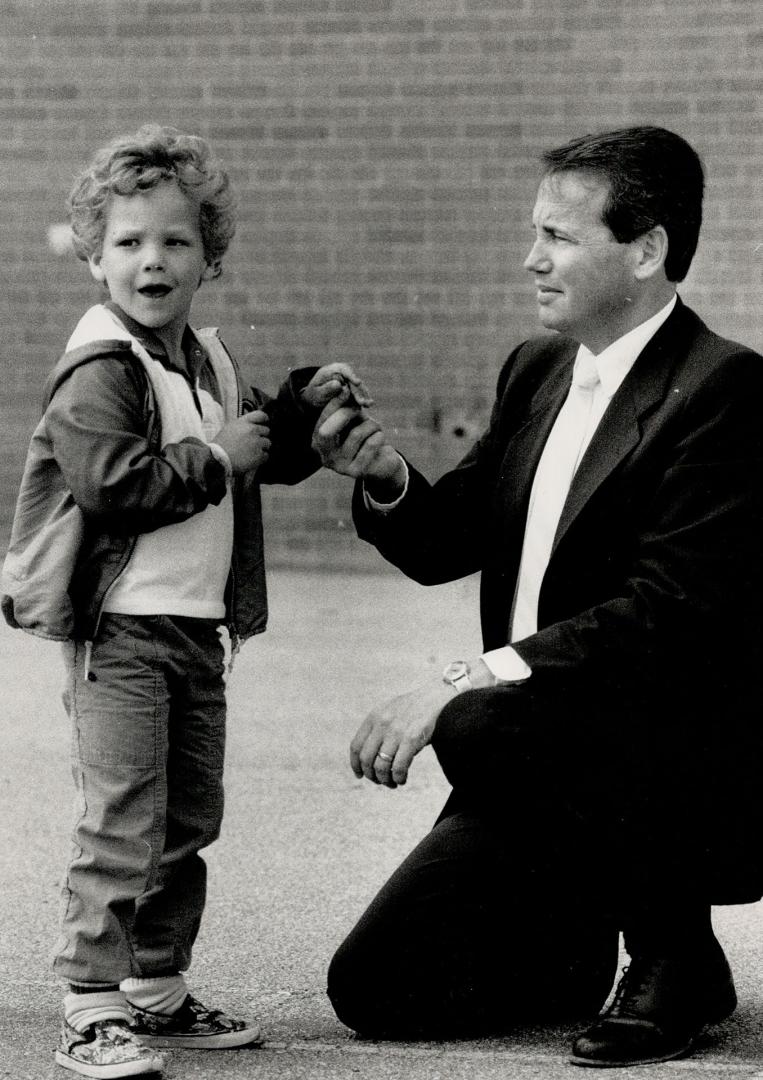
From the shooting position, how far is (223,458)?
302 cm

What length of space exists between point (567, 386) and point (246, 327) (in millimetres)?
4548

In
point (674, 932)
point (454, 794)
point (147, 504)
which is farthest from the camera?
point (454, 794)

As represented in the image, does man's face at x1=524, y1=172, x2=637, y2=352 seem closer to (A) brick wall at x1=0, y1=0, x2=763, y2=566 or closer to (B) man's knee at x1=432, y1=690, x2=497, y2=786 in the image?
(B) man's knee at x1=432, y1=690, x2=497, y2=786

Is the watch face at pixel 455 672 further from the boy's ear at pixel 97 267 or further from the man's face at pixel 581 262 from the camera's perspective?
the boy's ear at pixel 97 267

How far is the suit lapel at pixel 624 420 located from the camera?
3176mm

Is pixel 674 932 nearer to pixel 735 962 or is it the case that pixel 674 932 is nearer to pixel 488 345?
pixel 735 962

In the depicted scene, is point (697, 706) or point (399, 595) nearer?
point (697, 706)

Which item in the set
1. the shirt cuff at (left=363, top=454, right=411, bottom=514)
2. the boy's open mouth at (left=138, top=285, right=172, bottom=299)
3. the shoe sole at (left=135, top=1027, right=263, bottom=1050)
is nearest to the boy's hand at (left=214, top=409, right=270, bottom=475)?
the boy's open mouth at (left=138, top=285, right=172, bottom=299)

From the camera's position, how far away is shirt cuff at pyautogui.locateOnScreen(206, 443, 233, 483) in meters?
3.01

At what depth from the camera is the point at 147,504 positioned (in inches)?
114

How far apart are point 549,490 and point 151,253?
2.98 ft

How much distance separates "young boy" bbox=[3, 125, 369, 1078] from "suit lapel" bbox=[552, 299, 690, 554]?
60 cm

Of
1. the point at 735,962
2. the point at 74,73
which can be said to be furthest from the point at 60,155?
the point at 735,962

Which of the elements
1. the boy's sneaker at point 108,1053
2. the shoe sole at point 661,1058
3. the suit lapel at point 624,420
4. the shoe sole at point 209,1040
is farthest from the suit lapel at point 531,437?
the boy's sneaker at point 108,1053
